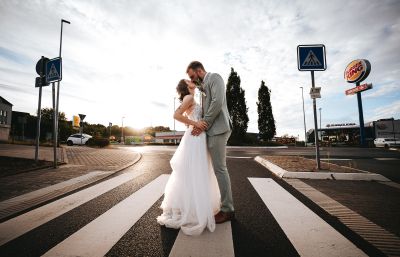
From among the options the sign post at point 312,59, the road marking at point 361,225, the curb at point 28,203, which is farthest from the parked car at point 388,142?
the curb at point 28,203

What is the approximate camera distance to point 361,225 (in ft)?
8.46

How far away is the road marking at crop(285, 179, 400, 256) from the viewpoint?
209 centimetres

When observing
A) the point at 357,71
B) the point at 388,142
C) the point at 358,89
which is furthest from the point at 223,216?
the point at 357,71

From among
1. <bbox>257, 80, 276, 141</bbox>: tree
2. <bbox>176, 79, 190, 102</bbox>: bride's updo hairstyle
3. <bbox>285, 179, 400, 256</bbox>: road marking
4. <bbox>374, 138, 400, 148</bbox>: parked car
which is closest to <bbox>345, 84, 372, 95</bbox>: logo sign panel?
<bbox>374, 138, 400, 148</bbox>: parked car

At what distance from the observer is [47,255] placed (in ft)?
6.34

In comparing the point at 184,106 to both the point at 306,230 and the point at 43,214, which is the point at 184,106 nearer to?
the point at 306,230

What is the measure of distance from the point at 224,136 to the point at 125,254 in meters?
1.77

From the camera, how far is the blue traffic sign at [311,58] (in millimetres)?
6406

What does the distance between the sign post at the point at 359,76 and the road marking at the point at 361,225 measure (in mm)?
31726

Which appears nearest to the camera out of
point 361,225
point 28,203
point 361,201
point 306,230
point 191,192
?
point 306,230

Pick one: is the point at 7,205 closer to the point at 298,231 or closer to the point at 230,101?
the point at 298,231

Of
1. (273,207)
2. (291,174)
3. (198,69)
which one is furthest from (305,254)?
(291,174)

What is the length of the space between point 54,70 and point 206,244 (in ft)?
23.7

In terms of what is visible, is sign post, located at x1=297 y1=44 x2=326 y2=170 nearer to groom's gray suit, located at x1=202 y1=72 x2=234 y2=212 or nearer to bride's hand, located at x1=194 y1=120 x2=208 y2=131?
groom's gray suit, located at x1=202 y1=72 x2=234 y2=212
